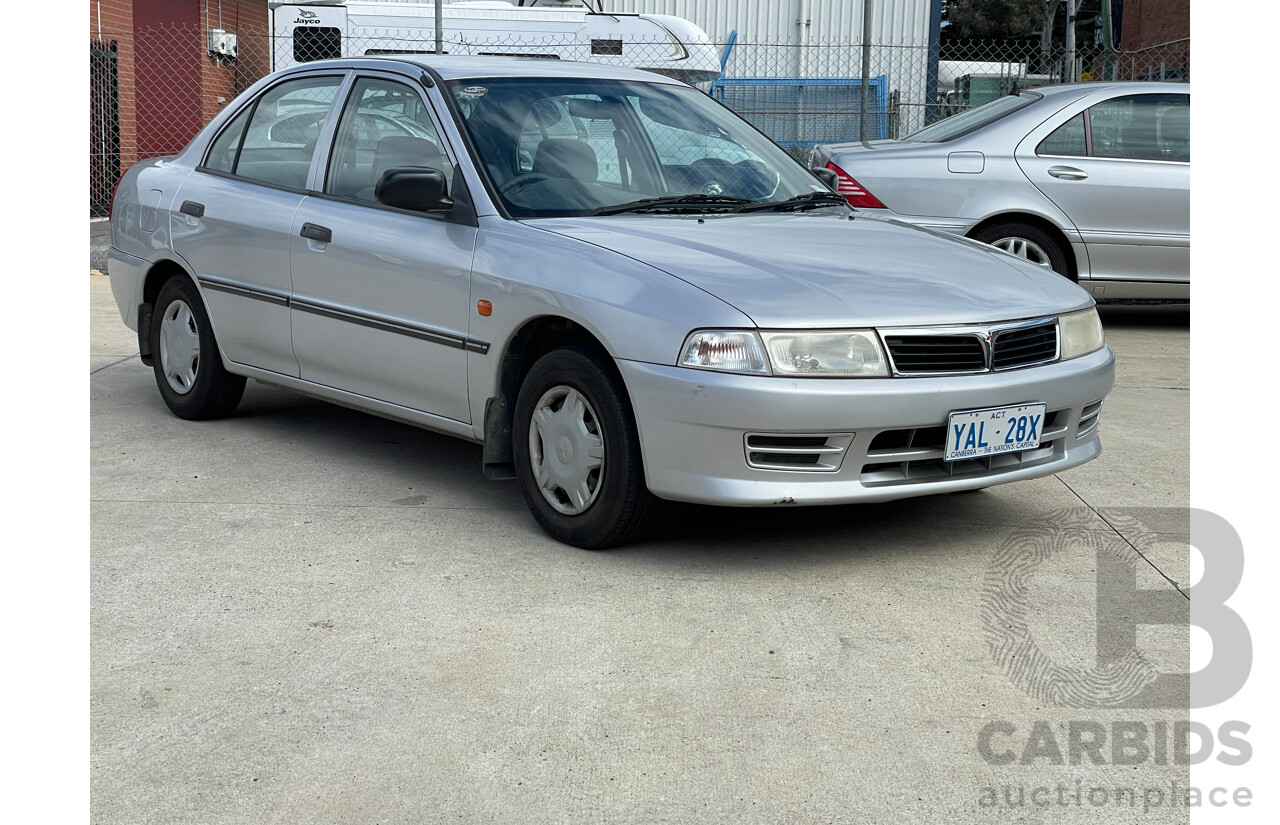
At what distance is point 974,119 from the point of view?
937 centimetres

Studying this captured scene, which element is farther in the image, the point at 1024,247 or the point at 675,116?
the point at 1024,247

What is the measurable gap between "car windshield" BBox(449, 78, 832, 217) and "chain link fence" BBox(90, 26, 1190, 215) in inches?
235

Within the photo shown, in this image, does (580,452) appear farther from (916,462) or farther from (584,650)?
(916,462)

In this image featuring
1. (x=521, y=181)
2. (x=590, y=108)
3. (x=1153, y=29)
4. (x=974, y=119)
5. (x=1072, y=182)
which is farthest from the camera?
(x=1153, y=29)

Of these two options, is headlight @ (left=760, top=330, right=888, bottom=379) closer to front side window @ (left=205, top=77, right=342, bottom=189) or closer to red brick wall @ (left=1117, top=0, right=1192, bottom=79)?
front side window @ (left=205, top=77, right=342, bottom=189)

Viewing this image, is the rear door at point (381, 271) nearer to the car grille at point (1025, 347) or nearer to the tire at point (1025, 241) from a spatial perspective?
the car grille at point (1025, 347)

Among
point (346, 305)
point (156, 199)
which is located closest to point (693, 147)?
point (346, 305)

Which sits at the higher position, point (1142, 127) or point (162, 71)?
point (162, 71)

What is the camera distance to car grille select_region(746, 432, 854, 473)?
13.3ft

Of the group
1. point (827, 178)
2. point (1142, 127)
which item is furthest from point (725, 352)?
point (1142, 127)

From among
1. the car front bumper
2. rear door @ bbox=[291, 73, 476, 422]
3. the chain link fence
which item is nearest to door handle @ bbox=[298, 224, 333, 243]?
rear door @ bbox=[291, 73, 476, 422]

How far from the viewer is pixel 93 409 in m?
6.59

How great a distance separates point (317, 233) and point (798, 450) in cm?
226

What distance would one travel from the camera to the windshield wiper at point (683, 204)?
4.87 meters
